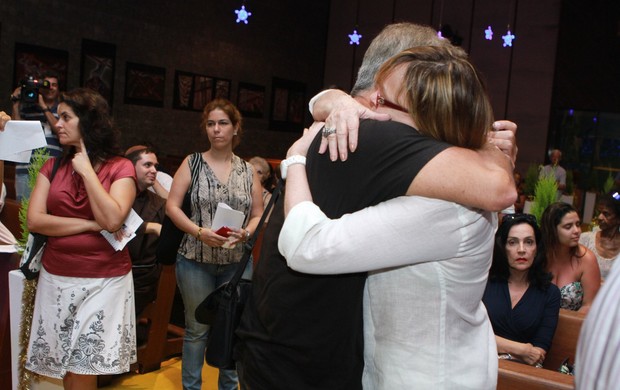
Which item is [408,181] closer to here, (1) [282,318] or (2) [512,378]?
(1) [282,318]

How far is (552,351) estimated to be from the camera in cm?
353

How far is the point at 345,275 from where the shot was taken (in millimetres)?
1443

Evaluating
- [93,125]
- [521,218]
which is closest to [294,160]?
[93,125]

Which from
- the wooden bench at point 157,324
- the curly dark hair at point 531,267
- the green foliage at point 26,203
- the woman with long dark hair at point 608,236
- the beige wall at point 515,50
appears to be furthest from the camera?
the beige wall at point 515,50

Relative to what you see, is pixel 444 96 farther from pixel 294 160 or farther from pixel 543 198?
pixel 543 198

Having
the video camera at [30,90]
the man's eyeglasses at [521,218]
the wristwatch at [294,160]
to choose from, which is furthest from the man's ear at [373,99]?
the video camera at [30,90]

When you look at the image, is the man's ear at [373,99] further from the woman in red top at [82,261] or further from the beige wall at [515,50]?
the beige wall at [515,50]

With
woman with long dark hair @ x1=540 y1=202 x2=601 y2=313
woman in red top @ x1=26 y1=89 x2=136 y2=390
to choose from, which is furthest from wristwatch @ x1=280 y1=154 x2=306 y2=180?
woman with long dark hair @ x1=540 y1=202 x2=601 y2=313

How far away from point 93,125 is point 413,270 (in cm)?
231

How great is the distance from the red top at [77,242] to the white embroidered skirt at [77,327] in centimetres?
5

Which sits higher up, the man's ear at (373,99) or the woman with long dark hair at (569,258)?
the man's ear at (373,99)

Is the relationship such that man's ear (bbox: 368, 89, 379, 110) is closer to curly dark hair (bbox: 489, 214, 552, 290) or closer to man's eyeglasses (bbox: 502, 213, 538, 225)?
curly dark hair (bbox: 489, 214, 552, 290)

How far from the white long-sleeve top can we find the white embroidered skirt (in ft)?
6.49

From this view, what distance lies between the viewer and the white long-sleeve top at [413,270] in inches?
52.7
